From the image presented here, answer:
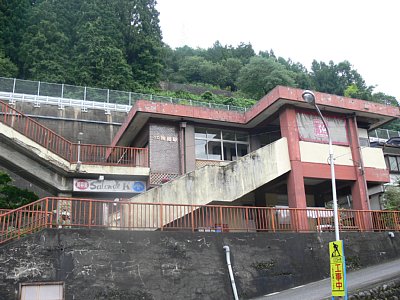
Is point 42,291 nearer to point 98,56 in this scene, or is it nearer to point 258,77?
point 98,56

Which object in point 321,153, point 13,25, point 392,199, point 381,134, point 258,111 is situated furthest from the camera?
point 13,25

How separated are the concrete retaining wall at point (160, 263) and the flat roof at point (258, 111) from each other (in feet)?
20.0

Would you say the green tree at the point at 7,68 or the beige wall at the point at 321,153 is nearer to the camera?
the beige wall at the point at 321,153

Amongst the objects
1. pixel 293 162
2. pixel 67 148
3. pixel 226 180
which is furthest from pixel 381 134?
pixel 67 148

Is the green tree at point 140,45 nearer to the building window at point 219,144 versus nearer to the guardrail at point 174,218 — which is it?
the building window at point 219,144

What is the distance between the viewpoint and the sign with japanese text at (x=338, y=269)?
1052cm

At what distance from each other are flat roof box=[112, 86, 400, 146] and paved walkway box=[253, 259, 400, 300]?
7.52 meters

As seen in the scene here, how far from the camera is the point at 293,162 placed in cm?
1809

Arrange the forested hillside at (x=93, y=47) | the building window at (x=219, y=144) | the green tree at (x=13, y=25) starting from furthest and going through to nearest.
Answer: the green tree at (x=13, y=25) → the forested hillside at (x=93, y=47) → the building window at (x=219, y=144)

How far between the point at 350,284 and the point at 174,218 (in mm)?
6187

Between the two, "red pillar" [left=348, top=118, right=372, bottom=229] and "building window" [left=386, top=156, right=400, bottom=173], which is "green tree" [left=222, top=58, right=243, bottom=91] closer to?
"building window" [left=386, top=156, right=400, bottom=173]

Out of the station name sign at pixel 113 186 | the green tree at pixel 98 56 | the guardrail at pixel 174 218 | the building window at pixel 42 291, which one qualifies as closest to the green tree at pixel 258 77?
the green tree at pixel 98 56

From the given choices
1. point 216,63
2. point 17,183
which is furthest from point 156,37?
point 17,183

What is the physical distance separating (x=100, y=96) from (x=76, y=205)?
20.2 meters
